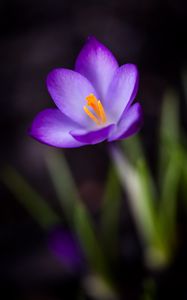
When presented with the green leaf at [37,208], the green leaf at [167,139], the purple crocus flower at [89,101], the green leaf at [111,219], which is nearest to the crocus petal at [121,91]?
the purple crocus flower at [89,101]

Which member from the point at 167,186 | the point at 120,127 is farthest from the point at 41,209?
the point at 120,127

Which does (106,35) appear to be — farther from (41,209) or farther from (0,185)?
(41,209)

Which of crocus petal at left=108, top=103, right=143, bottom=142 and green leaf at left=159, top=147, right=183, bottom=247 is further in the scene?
green leaf at left=159, top=147, right=183, bottom=247

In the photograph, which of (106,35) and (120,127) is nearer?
(120,127)

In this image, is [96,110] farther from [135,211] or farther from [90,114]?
[135,211]

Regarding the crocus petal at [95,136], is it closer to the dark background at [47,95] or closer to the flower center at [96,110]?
the flower center at [96,110]

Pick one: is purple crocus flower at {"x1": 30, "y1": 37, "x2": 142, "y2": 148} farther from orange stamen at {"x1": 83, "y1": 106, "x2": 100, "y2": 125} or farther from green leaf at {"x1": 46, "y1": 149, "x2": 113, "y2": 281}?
green leaf at {"x1": 46, "y1": 149, "x2": 113, "y2": 281}

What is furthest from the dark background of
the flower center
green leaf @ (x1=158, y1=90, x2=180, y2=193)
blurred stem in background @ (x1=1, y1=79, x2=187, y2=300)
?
the flower center
